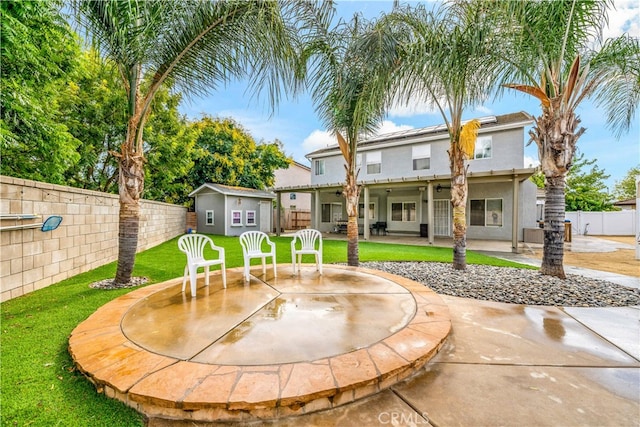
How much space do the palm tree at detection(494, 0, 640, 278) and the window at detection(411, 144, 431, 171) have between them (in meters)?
9.27

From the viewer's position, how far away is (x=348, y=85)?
5.96 m

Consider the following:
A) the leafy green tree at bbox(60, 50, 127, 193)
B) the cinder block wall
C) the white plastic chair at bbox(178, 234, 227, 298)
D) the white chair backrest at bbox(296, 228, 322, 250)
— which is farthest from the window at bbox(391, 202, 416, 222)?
the leafy green tree at bbox(60, 50, 127, 193)

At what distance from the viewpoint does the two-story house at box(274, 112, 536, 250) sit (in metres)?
12.9

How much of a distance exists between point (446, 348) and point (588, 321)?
234 cm

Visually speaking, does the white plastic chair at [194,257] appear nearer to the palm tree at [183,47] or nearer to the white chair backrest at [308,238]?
the palm tree at [183,47]

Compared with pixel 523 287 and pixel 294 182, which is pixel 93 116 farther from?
pixel 294 182

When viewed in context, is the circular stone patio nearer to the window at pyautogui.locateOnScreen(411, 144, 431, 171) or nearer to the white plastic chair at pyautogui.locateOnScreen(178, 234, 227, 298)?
the white plastic chair at pyautogui.locateOnScreen(178, 234, 227, 298)

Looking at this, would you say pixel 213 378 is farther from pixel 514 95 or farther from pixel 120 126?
pixel 120 126

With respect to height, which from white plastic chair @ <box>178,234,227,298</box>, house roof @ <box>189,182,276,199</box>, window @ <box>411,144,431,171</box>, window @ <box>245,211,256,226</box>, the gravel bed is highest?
window @ <box>411,144,431,171</box>

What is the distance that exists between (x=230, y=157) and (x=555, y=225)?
19.7 metres

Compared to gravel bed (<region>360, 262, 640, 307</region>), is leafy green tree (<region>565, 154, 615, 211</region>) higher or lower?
higher

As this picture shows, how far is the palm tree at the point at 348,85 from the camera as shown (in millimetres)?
5512

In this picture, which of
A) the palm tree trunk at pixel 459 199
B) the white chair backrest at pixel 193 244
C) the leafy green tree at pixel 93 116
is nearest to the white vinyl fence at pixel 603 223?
the palm tree trunk at pixel 459 199

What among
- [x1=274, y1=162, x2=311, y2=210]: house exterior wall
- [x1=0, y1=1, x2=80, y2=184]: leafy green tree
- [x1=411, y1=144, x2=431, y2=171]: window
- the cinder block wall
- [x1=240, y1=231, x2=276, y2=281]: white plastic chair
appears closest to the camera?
the cinder block wall
